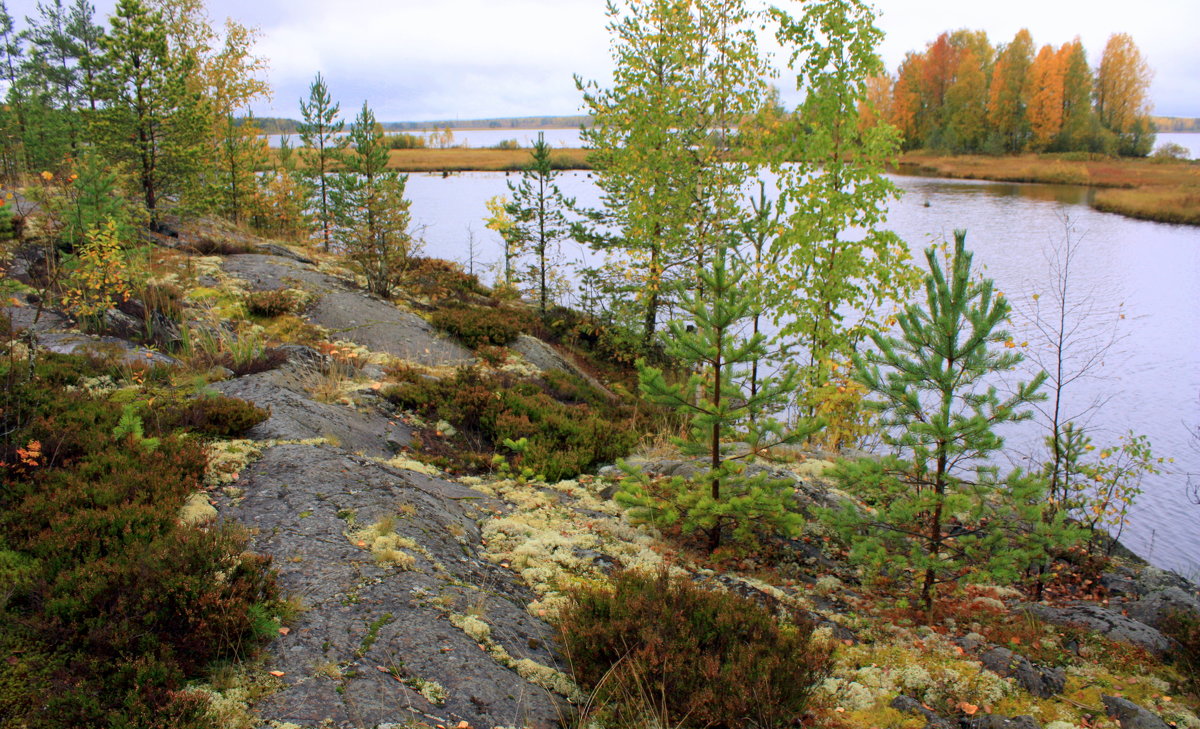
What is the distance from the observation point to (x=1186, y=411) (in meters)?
12.3

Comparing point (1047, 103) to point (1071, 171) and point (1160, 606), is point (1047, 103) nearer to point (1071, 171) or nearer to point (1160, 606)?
point (1071, 171)

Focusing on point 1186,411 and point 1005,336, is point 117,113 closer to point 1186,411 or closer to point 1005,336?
point 1005,336

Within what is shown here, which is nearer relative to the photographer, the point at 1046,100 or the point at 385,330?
the point at 385,330

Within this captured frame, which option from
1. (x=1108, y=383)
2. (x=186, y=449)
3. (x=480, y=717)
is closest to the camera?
(x=480, y=717)

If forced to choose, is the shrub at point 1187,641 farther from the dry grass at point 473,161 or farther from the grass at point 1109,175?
the dry grass at point 473,161

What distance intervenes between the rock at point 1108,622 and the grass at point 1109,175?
36839 millimetres

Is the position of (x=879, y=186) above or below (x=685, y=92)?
below

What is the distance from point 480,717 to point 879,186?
7528 millimetres

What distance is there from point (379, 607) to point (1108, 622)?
535 centimetres

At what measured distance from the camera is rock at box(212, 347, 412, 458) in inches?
266

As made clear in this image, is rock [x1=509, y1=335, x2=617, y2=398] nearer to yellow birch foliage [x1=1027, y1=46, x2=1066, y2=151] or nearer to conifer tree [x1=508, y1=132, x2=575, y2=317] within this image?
→ conifer tree [x1=508, y1=132, x2=575, y2=317]

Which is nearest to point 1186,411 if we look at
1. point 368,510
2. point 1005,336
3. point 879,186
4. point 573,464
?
point 879,186

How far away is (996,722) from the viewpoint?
12.5ft

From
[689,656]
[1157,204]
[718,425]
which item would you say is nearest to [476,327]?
[718,425]
